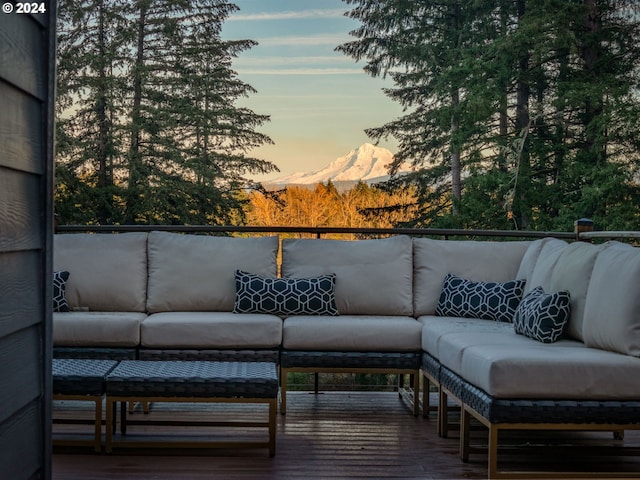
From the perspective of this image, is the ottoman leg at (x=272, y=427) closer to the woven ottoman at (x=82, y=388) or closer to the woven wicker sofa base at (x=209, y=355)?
the woven ottoman at (x=82, y=388)

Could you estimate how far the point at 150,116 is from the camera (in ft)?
43.2

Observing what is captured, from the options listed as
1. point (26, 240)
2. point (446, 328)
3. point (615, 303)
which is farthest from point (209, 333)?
point (26, 240)

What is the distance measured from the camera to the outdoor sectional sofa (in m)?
2.54

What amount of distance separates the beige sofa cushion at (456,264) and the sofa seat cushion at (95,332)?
1602 millimetres

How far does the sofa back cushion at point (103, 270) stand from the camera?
4.01 meters

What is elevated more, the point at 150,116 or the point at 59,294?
the point at 150,116

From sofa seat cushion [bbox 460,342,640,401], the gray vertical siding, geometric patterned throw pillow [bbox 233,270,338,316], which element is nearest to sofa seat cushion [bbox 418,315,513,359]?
geometric patterned throw pillow [bbox 233,270,338,316]

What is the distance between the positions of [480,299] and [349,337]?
77 centimetres

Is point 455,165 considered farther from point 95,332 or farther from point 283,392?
point 95,332

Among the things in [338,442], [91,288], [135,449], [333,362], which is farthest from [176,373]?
[91,288]

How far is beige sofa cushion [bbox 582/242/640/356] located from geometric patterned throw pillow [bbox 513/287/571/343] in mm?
139

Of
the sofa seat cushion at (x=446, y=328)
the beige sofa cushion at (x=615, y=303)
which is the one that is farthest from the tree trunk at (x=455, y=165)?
the beige sofa cushion at (x=615, y=303)

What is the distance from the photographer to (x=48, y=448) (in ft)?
4.71

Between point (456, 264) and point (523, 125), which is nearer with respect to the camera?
point (456, 264)
